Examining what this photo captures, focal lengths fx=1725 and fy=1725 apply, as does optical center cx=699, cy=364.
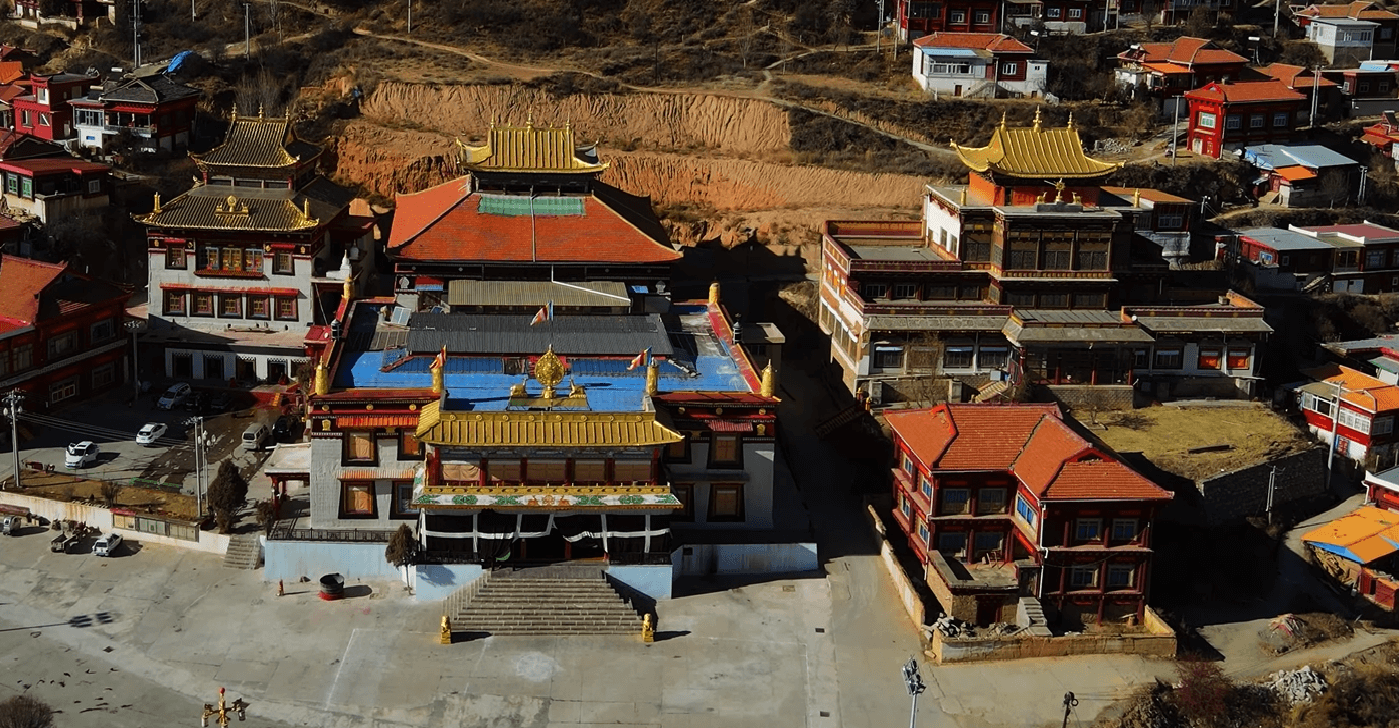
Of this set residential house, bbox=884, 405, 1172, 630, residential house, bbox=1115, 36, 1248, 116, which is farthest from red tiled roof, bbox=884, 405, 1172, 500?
residential house, bbox=1115, 36, 1248, 116

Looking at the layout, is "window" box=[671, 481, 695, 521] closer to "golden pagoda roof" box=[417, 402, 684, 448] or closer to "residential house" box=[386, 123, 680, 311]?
"golden pagoda roof" box=[417, 402, 684, 448]

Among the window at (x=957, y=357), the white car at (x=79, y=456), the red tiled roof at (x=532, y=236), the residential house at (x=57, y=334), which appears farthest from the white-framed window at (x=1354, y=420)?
the residential house at (x=57, y=334)

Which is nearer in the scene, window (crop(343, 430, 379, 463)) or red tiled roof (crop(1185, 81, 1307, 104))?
window (crop(343, 430, 379, 463))

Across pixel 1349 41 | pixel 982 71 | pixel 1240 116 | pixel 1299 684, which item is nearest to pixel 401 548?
pixel 1299 684

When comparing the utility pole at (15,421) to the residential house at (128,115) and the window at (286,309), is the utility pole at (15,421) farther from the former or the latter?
the residential house at (128,115)

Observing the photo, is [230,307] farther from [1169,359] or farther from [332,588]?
[1169,359]

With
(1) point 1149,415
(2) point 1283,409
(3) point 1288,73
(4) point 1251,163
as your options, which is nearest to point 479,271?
(1) point 1149,415

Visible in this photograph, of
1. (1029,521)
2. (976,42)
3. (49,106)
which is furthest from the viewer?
(976,42)
